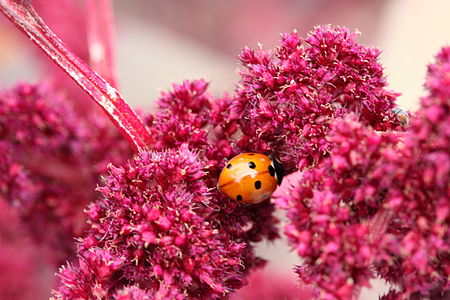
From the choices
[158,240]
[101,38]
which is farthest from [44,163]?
[158,240]

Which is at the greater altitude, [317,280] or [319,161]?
[319,161]

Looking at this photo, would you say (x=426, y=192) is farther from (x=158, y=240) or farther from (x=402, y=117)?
(x=158, y=240)

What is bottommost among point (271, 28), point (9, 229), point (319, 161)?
point (319, 161)

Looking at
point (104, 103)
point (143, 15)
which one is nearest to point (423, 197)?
point (104, 103)

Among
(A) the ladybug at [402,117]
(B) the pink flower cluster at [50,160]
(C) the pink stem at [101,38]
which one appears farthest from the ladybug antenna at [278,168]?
(C) the pink stem at [101,38]

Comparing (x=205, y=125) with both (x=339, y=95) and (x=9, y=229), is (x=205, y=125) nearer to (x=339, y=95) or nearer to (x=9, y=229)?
(x=339, y=95)

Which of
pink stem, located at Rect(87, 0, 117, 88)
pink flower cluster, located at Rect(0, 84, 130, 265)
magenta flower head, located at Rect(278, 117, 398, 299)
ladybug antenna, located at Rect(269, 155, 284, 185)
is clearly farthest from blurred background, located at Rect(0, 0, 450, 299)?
magenta flower head, located at Rect(278, 117, 398, 299)

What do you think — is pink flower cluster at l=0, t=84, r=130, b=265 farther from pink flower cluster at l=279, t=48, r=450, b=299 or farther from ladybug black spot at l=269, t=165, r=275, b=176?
pink flower cluster at l=279, t=48, r=450, b=299

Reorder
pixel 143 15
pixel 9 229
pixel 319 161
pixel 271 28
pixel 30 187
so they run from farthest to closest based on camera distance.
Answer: pixel 143 15, pixel 271 28, pixel 9 229, pixel 30 187, pixel 319 161
